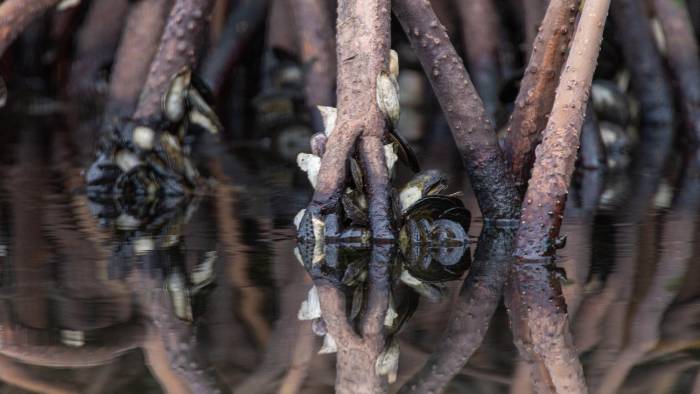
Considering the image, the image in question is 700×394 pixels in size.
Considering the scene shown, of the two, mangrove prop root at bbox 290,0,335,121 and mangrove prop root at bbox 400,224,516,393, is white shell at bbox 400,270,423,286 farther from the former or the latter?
mangrove prop root at bbox 290,0,335,121

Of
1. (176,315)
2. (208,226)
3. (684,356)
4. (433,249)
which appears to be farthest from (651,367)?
(208,226)

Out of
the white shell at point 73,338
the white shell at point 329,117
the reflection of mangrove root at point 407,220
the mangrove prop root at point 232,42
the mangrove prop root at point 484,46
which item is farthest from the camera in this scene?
the mangrove prop root at point 232,42

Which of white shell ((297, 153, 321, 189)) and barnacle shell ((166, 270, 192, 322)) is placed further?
white shell ((297, 153, 321, 189))

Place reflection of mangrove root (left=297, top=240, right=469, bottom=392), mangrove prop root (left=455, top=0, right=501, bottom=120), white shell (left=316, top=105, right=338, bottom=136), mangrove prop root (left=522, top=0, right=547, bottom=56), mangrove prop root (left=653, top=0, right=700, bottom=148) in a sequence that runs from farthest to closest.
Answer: mangrove prop root (left=455, top=0, right=501, bottom=120) < mangrove prop root (left=653, top=0, right=700, bottom=148) < mangrove prop root (left=522, top=0, right=547, bottom=56) < white shell (left=316, top=105, right=338, bottom=136) < reflection of mangrove root (left=297, top=240, right=469, bottom=392)

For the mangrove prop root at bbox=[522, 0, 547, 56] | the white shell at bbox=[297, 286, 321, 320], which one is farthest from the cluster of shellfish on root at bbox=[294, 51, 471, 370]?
the mangrove prop root at bbox=[522, 0, 547, 56]

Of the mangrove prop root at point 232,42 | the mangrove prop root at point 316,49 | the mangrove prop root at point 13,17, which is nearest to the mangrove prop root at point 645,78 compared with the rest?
the mangrove prop root at point 316,49

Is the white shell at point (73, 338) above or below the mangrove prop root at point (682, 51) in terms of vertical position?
below

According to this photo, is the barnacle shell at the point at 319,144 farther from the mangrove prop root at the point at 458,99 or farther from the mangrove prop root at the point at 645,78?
the mangrove prop root at the point at 645,78
